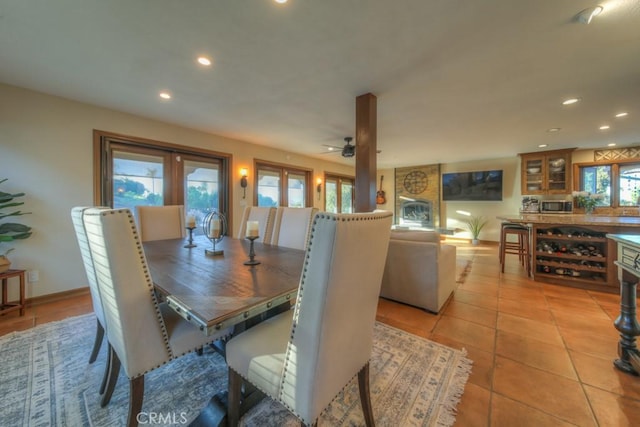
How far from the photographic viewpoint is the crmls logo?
1209mm

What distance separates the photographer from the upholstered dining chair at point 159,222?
254 cm

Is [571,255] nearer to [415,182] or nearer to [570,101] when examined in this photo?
[570,101]

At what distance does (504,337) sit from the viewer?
1.97 metres

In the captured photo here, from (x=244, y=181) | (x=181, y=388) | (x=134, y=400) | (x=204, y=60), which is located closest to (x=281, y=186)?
(x=244, y=181)

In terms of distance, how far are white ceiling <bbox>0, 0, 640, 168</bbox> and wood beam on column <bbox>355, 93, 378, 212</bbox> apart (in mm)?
165

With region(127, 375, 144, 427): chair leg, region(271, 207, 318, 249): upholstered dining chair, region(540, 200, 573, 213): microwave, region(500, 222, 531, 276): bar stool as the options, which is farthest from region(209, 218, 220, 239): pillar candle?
region(540, 200, 573, 213): microwave

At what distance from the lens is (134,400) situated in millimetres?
1086

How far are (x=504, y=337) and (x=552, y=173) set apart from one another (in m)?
5.25

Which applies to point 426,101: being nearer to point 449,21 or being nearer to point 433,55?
point 433,55

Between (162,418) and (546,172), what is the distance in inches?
292

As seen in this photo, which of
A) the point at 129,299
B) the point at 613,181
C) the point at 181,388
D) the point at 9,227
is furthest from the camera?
the point at 613,181

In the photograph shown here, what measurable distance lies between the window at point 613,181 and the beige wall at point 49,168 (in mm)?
8739

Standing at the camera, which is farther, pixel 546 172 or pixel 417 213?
pixel 417 213

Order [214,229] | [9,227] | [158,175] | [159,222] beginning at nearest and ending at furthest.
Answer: [214,229] → [9,227] → [159,222] → [158,175]
